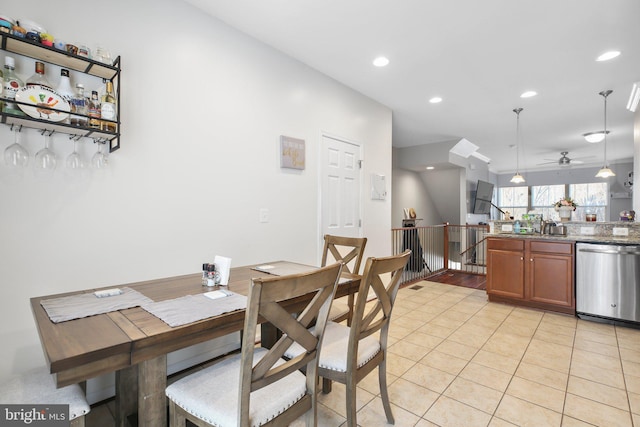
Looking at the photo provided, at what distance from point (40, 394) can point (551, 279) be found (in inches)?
184

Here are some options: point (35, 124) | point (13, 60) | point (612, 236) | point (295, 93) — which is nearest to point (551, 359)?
point (612, 236)

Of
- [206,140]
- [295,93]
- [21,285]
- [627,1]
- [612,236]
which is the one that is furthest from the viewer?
[612,236]

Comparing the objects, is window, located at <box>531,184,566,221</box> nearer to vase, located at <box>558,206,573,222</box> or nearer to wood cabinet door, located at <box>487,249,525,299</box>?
vase, located at <box>558,206,573,222</box>

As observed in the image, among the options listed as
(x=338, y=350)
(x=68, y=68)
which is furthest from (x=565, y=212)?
(x=68, y=68)

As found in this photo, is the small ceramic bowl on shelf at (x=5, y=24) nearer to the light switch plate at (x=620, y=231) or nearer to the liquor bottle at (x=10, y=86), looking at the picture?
the liquor bottle at (x=10, y=86)

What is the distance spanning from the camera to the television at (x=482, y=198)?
8070 mm

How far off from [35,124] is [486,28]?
10.9ft

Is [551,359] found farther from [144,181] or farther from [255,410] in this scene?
[144,181]

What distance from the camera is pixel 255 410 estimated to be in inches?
44.4

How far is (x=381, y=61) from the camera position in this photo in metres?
3.24

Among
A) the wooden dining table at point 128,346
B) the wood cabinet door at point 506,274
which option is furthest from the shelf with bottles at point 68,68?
the wood cabinet door at point 506,274

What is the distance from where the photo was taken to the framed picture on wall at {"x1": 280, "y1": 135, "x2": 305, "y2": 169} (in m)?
3.04

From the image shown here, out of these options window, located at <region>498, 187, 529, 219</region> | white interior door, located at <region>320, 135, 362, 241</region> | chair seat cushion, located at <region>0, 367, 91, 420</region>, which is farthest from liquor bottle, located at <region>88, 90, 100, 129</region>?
window, located at <region>498, 187, 529, 219</region>

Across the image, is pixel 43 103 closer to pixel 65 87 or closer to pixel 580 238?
pixel 65 87
